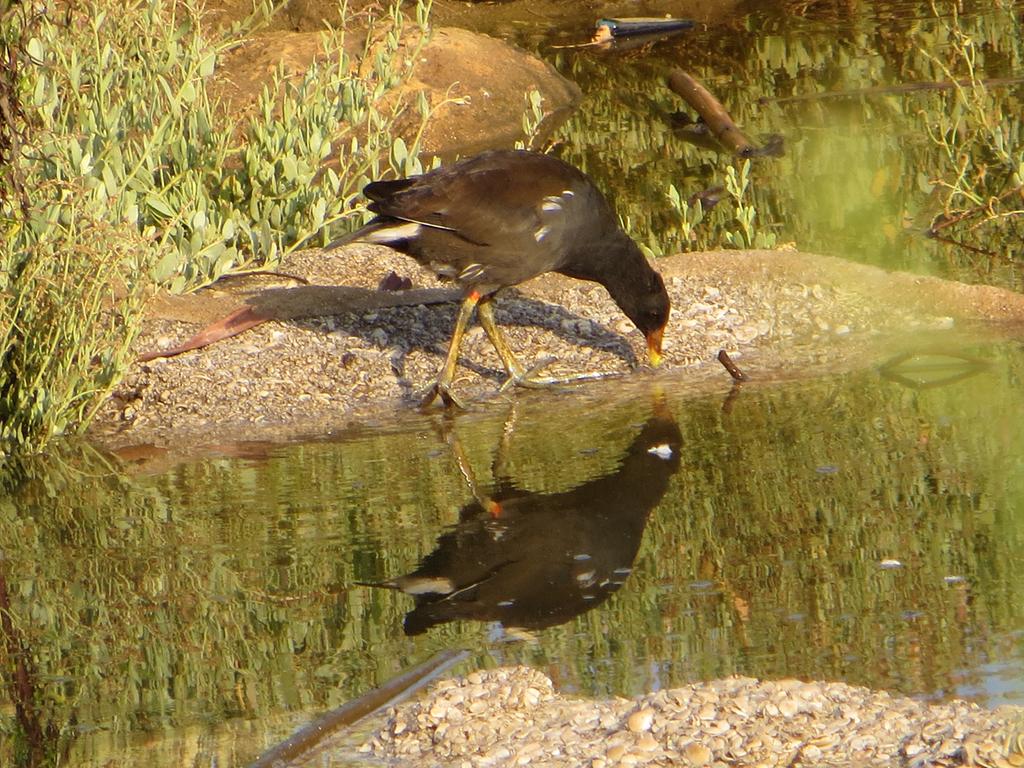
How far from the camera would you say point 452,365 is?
23.7ft

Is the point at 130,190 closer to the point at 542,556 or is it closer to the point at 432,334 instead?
the point at 432,334

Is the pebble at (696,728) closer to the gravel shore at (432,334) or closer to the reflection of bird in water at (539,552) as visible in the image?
the reflection of bird in water at (539,552)

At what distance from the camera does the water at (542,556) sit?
4.13 metres

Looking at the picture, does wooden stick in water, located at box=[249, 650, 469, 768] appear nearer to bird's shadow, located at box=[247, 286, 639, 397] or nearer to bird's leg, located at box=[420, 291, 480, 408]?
bird's leg, located at box=[420, 291, 480, 408]

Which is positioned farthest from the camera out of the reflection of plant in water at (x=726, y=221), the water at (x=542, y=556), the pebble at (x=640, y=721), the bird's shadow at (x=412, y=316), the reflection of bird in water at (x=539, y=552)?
the reflection of plant in water at (x=726, y=221)

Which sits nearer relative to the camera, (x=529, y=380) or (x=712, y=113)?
(x=529, y=380)

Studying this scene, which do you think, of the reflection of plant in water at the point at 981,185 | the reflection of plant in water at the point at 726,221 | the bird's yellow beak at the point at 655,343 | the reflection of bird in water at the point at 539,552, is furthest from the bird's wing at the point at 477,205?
the reflection of plant in water at the point at 981,185

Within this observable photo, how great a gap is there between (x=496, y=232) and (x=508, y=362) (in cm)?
61

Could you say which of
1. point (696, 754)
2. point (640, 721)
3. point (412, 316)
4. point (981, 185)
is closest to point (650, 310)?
point (412, 316)

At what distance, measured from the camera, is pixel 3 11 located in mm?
4086

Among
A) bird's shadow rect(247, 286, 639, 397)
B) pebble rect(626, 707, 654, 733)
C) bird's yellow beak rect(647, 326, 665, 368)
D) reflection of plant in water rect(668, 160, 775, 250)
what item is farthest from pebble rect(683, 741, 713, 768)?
reflection of plant in water rect(668, 160, 775, 250)

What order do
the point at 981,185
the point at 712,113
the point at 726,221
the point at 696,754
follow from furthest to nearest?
the point at 712,113, the point at 726,221, the point at 981,185, the point at 696,754

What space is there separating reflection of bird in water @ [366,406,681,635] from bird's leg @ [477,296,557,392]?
3.93 feet

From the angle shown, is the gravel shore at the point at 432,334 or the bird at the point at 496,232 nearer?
the bird at the point at 496,232
